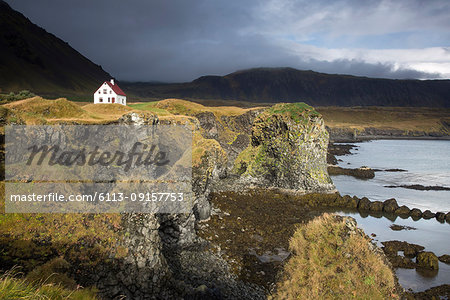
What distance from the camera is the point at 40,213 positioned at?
446 inches

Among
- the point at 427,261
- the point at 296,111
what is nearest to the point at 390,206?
the point at 427,261

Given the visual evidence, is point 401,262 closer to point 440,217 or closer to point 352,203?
point 352,203

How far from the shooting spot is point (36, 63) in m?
137

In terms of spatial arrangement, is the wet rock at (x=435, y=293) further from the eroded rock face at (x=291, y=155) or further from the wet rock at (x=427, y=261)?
the eroded rock face at (x=291, y=155)

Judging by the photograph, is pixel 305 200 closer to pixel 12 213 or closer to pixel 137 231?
pixel 137 231

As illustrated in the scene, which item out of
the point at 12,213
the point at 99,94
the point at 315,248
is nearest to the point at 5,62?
the point at 99,94

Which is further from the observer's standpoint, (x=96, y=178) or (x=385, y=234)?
(x=385, y=234)

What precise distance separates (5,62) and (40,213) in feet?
477

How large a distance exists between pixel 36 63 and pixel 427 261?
544 ft

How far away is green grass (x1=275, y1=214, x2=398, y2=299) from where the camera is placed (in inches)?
361

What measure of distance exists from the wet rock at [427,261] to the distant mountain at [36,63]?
412 ft

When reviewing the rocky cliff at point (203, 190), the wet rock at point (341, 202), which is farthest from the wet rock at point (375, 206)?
the rocky cliff at point (203, 190)

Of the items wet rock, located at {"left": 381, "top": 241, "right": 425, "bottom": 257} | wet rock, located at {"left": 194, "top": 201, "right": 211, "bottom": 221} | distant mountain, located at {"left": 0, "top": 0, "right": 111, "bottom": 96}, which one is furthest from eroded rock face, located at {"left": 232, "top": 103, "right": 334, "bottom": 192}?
distant mountain, located at {"left": 0, "top": 0, "right": 111, "bottom": 96}

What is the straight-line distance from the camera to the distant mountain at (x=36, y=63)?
116938mm
